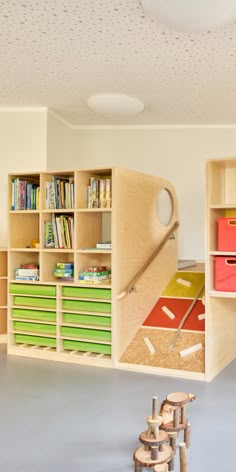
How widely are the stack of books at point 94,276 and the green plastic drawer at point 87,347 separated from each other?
22.8 inches

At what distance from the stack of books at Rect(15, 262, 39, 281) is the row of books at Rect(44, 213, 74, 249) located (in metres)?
0.29

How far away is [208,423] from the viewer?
2.76m

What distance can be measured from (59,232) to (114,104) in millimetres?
1595

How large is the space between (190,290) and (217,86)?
208 centimetres

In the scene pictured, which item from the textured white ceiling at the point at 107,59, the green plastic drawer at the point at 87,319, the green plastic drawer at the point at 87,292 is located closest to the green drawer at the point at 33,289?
the green plastic drawer at the point at 87,292

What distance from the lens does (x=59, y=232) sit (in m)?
4.32

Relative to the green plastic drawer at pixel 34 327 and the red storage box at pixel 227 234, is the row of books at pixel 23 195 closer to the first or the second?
the green plastic drawer at pixel 34 327

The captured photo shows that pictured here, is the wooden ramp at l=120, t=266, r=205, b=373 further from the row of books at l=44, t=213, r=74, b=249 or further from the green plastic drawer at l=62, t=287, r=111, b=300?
the row of books at l=44, t=213, r=74, b=249

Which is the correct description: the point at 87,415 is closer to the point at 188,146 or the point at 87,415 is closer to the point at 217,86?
the point at 217,86

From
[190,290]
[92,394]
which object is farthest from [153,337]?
[92,394]

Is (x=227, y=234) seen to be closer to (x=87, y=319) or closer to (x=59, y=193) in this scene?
(x=87, y=319)

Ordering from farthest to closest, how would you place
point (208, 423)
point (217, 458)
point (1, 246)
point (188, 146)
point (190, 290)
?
1. point (188, 146)
2. point (1, 246)
3. point (190, 290)
4. point (208, 423)
5. point (217, 458)

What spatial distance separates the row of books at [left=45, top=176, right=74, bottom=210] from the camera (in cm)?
427

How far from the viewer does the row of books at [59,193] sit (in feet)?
14.0
